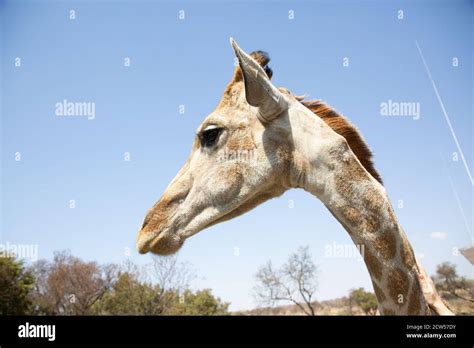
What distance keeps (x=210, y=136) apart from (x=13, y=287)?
40.1 m

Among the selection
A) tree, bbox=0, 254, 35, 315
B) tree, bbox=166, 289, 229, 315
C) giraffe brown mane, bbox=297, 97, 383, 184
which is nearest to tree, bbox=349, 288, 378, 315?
tree, bbox=166, 289, 229, 315

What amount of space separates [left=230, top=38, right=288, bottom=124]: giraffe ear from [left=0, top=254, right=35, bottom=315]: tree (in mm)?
38370

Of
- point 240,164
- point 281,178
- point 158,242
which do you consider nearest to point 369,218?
point 281,178

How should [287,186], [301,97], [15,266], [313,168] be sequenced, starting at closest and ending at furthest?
[313,168], [287,186], [301,97], [15,266]

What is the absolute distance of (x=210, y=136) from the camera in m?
6.18

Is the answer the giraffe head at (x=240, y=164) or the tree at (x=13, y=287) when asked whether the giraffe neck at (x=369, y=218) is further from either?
the tree at (x=13, y=287)

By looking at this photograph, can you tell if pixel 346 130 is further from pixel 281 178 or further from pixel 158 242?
pixel 158 242

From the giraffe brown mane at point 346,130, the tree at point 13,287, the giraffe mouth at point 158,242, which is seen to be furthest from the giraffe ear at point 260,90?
the tree at point 13,287

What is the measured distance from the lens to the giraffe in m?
5.34

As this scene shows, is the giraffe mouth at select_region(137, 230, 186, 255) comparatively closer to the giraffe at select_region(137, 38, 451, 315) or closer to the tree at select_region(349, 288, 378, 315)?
the giraffe at select_region(137, 38, 451, 315)
